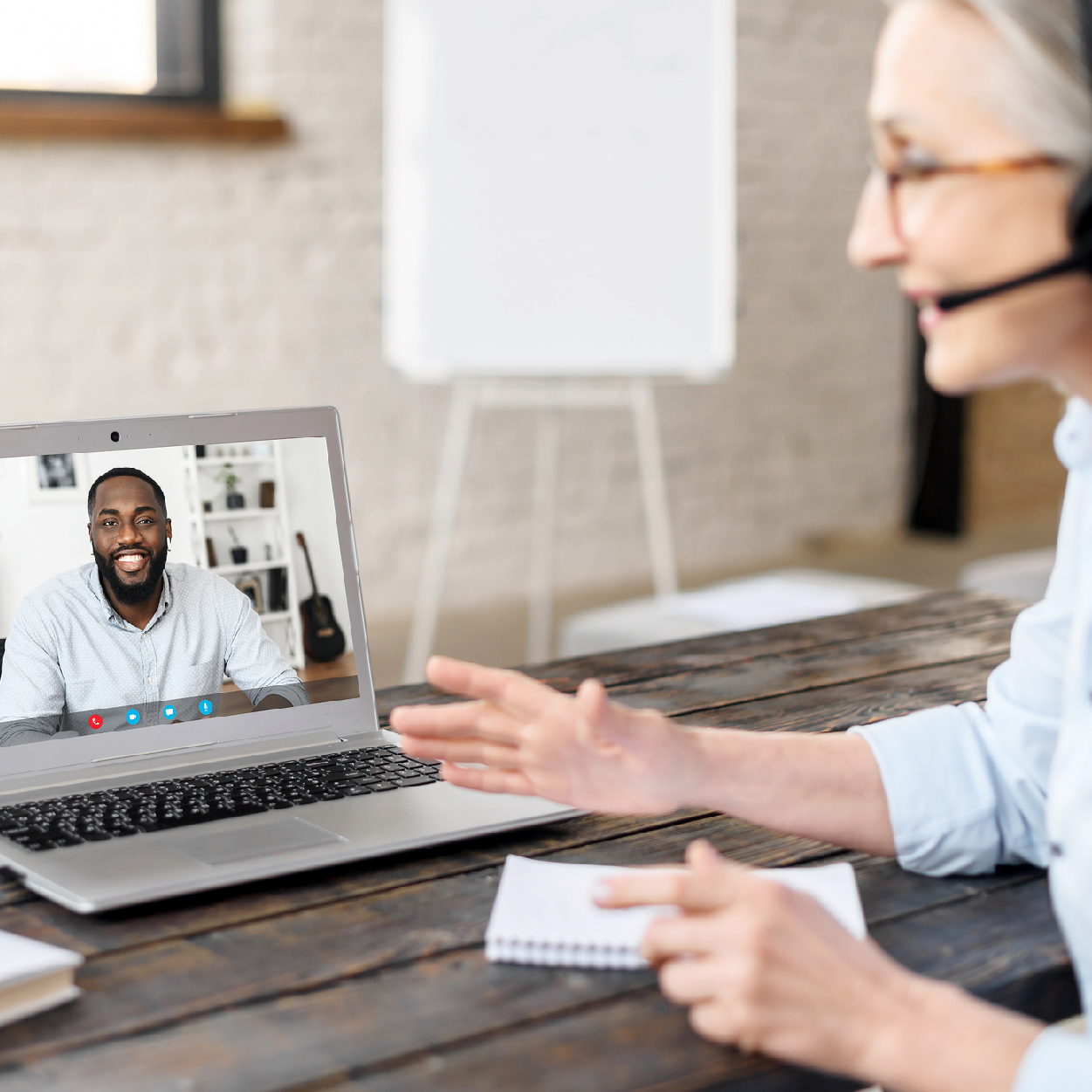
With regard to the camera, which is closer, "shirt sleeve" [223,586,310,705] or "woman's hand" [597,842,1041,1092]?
"woman's hand" [597,842,1041,1092]

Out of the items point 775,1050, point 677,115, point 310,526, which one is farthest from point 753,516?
point 775,1050

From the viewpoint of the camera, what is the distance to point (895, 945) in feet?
2.48

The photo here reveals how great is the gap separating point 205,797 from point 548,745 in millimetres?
272

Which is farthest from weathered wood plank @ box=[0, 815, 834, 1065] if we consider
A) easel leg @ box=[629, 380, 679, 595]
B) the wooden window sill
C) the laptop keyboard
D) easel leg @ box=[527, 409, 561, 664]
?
easel leg @ box=[629, 380, 679, 595]

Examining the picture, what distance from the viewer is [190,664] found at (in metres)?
0.98

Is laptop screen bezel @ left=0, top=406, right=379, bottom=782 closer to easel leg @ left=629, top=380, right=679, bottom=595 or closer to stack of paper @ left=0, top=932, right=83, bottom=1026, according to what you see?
stack of paper @ left=0, top=932, right=83, bottom=1026

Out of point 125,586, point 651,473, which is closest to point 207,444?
point 125,586

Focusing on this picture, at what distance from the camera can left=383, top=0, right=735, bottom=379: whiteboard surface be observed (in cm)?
320

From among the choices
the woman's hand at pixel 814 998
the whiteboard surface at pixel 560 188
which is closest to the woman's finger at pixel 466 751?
the woman's hand at pixel 814 998

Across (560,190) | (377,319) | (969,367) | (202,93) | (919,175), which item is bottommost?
(969,367)

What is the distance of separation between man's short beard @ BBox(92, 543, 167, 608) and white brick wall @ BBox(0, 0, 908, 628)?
282cm

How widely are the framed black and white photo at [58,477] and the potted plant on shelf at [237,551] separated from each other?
4.5 inches

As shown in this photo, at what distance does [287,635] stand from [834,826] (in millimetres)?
Result: 434

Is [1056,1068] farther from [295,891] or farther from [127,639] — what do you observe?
[127,639]
